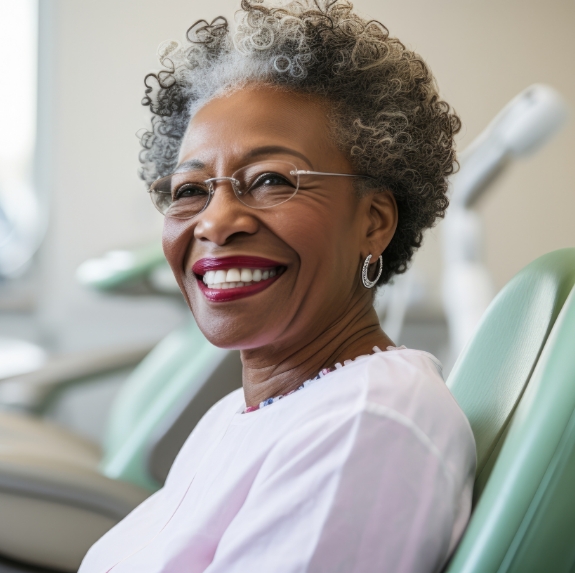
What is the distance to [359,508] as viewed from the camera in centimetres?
64

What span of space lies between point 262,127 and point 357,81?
153 mm

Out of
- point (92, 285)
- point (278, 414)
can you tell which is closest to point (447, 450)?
point (278, 414)

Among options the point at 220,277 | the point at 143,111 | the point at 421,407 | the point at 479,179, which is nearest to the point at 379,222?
the point at 220,277

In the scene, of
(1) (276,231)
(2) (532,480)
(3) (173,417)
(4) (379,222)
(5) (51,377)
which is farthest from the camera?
(5) (51,377)

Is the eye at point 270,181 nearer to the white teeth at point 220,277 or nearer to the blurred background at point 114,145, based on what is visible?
the white teeth at point 220,277

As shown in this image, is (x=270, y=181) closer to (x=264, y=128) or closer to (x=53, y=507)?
(x=264, y=128)

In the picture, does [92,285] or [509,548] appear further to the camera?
[92,285]

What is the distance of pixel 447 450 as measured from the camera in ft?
2.24

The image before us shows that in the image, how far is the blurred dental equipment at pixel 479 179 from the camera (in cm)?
182

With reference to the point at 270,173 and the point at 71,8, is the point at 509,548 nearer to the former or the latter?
the point at 270,173

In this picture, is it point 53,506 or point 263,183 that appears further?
point 53,506

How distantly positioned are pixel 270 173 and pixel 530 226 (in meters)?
2.52

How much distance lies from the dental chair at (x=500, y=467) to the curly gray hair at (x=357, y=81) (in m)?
0.19

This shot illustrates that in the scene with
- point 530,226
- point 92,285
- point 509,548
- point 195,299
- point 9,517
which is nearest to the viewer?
point 509,548
